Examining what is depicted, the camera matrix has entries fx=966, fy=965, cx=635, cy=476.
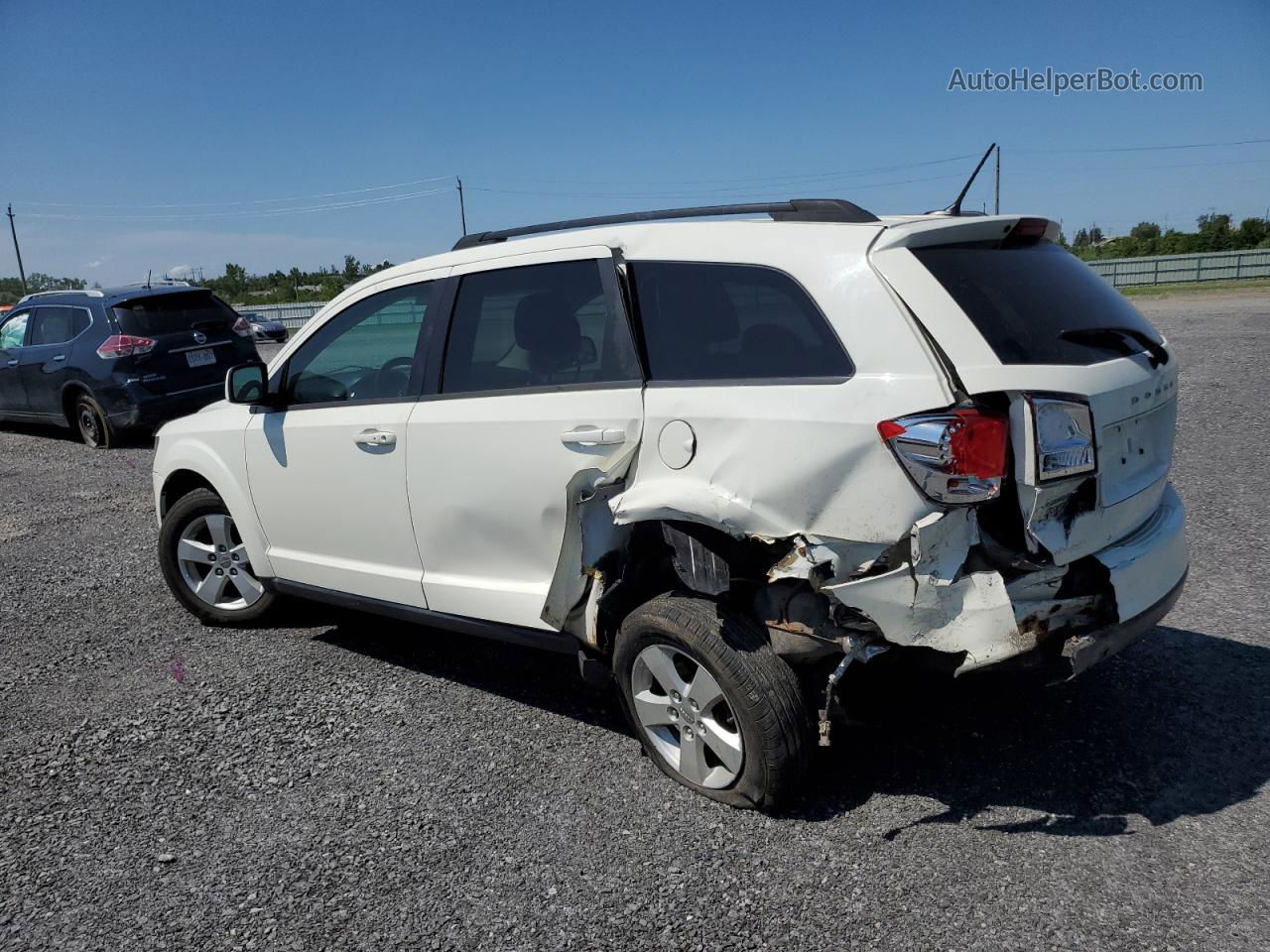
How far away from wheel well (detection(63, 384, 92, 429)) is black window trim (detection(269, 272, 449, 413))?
27.4 ft

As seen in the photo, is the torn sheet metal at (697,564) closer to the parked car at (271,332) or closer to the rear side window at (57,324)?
the rear side window at (57,324)

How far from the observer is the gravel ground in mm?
2799

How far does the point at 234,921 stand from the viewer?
114 inches

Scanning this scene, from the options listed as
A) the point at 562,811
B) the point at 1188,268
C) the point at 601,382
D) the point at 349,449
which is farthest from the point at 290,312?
the point at 562,811

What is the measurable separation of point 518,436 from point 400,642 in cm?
199

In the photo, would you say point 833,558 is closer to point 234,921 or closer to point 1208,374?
point 234,921

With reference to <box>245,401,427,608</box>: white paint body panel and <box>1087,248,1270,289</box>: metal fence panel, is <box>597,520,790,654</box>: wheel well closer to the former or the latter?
Answer: <box>245,401,427,608</box>: white paint body panel

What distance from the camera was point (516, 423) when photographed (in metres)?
3.63

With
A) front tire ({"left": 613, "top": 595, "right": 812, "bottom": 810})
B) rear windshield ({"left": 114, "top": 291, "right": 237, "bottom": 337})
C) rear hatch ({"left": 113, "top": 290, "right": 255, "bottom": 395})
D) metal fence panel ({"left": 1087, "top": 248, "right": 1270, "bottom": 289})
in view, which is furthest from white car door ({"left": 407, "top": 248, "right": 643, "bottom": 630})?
metal fence panel ({"left": 1087, "top": 248, "right": 1270, "bottom": 289})

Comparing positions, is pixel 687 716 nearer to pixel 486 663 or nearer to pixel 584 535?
pixel 584 535

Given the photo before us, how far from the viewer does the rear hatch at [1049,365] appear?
9.20ft

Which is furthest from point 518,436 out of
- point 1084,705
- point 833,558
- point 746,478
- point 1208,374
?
point 1208,374

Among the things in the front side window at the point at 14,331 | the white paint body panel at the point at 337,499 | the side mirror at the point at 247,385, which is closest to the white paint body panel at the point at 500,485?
the white paint body panel at the point at 337,499

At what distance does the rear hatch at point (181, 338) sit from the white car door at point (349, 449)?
7.31 m
